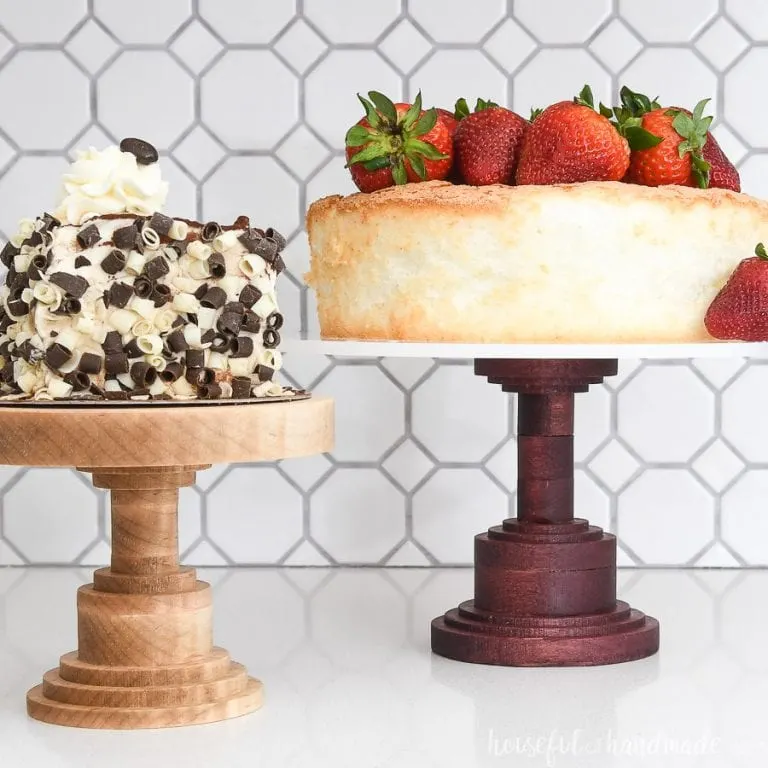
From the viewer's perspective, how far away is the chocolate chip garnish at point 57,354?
0.93 m

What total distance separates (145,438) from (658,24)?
0.94 meters

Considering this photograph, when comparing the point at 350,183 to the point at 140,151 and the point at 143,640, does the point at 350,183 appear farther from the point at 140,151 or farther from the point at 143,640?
the point at 143,640

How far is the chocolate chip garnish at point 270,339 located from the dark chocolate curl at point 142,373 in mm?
98

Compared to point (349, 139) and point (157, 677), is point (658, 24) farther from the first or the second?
point (157, 677)

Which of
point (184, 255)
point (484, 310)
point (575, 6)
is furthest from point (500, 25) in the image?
point (184, 255)

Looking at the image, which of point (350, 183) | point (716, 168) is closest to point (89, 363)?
point (716, 168)

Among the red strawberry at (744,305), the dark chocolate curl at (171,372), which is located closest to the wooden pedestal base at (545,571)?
the red strawberry at (744,305)

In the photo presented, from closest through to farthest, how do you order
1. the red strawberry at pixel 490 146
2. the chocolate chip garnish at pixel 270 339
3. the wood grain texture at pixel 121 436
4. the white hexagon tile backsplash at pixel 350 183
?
the wood grain texture at pixel 121 436 → the chocolate chip garnish at pixel 270 339 → the red strawberry at pixel 490 146 → the white hexagon tile backsplash at pixel 350 183

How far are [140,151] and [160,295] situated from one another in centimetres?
16

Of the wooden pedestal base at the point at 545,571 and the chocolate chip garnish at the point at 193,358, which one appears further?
the wooden pedestal base at the point at 545,571

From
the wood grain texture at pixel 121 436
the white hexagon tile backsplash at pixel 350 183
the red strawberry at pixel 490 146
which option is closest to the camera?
the wood grain texture at pixel 121 436

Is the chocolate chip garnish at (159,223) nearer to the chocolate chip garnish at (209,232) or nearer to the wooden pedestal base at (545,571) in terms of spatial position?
the chocolate chip garnish at (209,232)

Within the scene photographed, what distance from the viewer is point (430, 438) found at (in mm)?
1595

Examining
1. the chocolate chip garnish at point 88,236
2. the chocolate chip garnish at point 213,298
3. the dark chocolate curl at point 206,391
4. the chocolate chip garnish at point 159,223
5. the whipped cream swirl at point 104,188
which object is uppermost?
the whipped cream swirl at point 104,188
